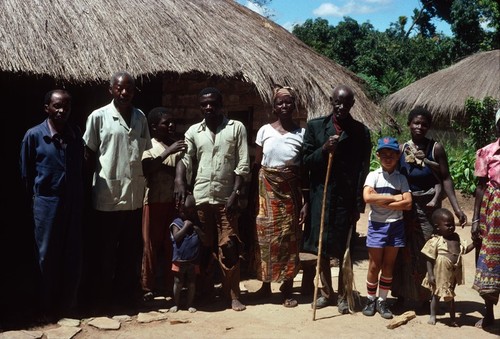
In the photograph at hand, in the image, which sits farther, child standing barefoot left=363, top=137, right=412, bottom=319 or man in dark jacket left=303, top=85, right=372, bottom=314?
man in dark jacket left=303, top=85, right=372, bottom=314

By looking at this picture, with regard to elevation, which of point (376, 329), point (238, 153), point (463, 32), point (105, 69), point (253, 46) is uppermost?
point (463, 32)

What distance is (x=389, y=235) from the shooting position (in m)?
4.52

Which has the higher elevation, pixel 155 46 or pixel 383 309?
pixel 155 46

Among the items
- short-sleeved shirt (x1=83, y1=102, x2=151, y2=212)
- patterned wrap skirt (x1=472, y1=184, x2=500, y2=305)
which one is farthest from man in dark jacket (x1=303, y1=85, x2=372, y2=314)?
short-sleeved shirt (x1=83, y1=102, x2=151, y2=212)

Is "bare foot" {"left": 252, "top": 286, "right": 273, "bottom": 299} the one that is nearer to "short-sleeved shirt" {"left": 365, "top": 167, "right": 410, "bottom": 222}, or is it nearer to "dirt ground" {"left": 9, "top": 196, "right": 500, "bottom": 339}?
"dirt ground" {"left": 9, "top": 196, "right": 500, "bottom": 339}

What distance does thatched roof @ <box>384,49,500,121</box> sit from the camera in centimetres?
1398

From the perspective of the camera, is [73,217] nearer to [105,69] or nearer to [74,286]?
[74,286]

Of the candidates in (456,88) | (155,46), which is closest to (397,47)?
(456,88)

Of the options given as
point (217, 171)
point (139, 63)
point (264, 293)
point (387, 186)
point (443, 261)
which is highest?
point (139, 63)

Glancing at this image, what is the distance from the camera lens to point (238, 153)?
4.63 m

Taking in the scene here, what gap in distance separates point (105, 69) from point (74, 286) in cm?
218

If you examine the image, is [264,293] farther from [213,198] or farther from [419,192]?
[419,192]

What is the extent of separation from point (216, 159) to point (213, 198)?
1.06ft

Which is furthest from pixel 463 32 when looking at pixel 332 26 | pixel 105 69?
pixel 105 69
